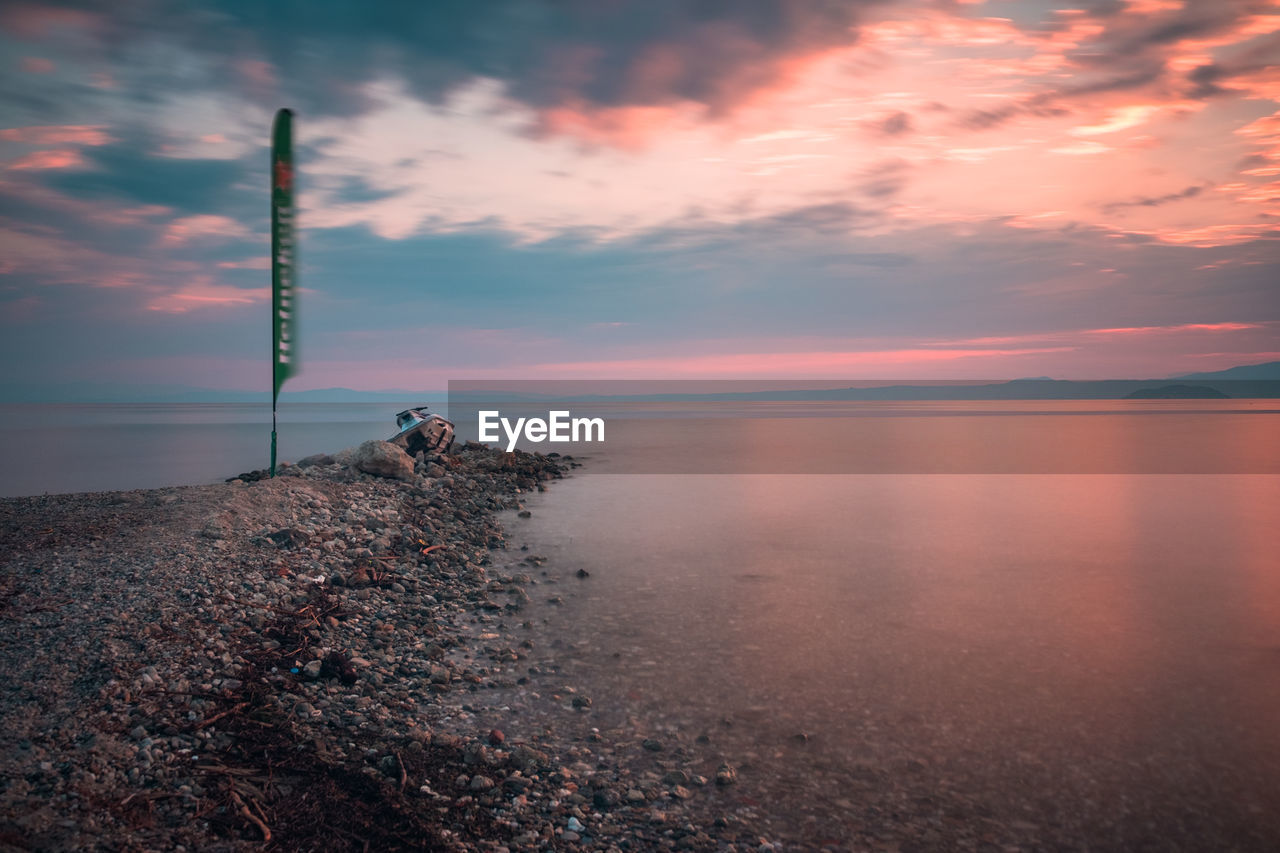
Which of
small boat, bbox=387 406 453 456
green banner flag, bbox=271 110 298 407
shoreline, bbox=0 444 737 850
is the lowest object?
shoreline, bbox=0 444 737 850

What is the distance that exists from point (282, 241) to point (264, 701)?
326 inches

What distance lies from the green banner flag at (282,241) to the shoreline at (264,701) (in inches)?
128

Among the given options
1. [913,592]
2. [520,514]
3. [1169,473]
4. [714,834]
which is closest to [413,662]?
[714,834]

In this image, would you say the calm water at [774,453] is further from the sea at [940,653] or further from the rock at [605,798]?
the rock at [605,798]

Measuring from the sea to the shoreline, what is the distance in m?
0.59

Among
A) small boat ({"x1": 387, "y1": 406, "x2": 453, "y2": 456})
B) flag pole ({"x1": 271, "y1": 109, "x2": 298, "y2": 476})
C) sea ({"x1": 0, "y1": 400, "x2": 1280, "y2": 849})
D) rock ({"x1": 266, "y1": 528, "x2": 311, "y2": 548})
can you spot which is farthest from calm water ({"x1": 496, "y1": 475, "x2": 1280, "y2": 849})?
small boat ({"x1": 387, "y1": 406, "x2": 453, "y2": 456})

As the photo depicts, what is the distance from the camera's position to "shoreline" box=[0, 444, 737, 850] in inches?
132

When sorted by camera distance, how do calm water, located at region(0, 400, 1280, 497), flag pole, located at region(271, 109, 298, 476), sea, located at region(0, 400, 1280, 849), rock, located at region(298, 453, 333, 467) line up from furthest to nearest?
1. calm water, located at region(0, 400, 1280, 497)
2. rock, located at region(298, 453, 333, 467)
3. flag pole, located at region(271, 109, 298, 476)
4. sea, located at region(0, 400, 1280, 849)

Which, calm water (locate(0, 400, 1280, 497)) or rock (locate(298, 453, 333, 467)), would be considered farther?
calm water (locate(0, 400, 1280, 497))

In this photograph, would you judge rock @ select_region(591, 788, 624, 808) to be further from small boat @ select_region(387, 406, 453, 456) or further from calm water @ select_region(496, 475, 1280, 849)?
small boat @ select_region(387, 406, 453, 456)

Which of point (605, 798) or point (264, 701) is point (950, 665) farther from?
point (264, 701)

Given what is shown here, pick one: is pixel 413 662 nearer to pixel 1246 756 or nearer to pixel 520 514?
pixel 1246 756

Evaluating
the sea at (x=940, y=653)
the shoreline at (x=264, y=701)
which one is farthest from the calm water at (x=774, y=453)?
the shoreline at (x=264, y=701)

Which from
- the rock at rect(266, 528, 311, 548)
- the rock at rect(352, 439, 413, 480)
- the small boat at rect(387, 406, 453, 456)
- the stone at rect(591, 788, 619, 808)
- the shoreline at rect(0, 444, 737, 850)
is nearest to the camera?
the shoreline at rect(0, 444, 737, 850)
